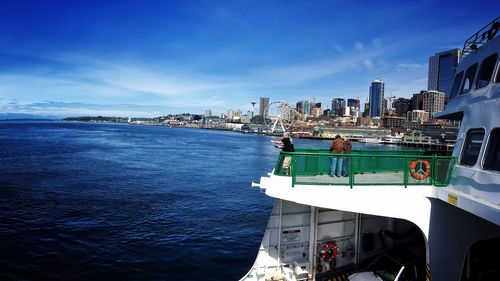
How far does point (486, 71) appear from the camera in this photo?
30.1ft

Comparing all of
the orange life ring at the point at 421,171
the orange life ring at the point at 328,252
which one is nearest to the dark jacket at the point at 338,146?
the orange life ring at the point at 421,171

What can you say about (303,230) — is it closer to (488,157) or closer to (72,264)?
(488,157)

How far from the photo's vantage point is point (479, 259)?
10.1 meters

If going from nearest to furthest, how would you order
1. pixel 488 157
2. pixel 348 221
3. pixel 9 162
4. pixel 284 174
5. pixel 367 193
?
pixel 488 157 < pixel 367 193 < pixel 284 174 < pixel 348 221 < pixel 9 162

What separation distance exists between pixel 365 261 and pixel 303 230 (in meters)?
2.76

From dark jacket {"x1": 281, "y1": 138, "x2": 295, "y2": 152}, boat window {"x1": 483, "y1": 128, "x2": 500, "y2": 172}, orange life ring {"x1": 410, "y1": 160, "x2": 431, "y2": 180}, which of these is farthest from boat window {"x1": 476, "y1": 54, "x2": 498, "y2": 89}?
dark jacket {"x1": 281, "y1": 138, "x2": 295, "y2": 152}

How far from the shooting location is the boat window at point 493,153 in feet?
25.4

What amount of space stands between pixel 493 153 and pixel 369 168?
313 cm

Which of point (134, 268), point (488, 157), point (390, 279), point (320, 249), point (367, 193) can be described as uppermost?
point (488, 157)

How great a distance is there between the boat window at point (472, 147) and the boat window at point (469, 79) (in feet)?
5.77

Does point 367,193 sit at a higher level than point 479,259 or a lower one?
higher

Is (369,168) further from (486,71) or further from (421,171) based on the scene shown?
(486,71)

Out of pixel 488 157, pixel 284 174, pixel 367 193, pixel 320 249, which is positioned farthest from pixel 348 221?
pixel 488 157

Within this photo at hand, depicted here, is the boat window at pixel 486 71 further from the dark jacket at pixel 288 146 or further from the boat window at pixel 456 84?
the dark jacket at pixel 288 146
